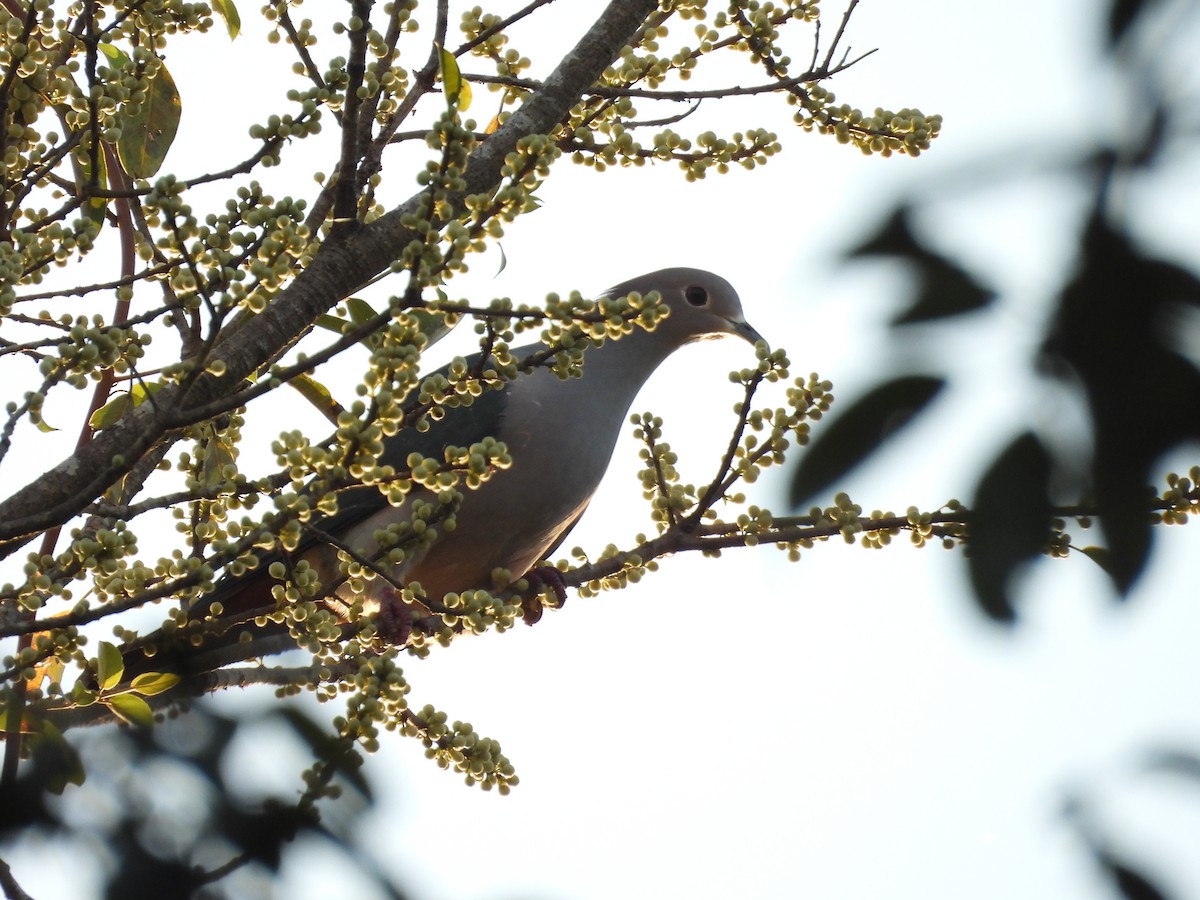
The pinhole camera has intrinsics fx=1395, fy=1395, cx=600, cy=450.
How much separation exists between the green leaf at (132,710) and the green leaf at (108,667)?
14.4 inches

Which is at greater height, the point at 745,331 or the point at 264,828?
the point at 745,331

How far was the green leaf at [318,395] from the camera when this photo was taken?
334 centimetres

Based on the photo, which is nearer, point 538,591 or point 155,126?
point 155,126

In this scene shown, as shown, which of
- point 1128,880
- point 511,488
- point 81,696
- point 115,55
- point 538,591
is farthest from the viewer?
point 511,488

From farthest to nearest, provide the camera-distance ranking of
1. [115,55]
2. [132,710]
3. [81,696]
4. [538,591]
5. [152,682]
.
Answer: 1. [538,591]
2. [115,55]
3. [81,696]
4. [152,682]
5. [132,710]

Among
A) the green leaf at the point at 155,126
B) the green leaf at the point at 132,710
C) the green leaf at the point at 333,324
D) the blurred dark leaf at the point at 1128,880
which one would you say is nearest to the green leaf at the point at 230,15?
the green leaf at the point at 155,126

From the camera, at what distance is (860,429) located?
0.87m

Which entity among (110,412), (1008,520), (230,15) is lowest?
(1008,520)

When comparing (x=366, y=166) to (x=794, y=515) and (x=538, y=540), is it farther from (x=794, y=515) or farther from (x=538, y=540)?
(x=794, y=515)

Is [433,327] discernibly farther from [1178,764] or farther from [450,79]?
[1178,764]

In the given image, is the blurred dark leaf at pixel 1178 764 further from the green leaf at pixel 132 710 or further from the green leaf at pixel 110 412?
the green leaf at pixel 110 412

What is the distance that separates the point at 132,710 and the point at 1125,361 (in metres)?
1.12

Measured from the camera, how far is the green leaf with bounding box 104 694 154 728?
4.33 feet

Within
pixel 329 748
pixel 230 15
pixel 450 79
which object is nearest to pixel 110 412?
pixel 230 15
